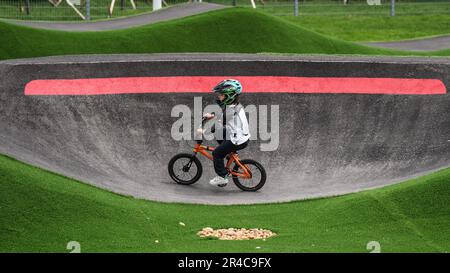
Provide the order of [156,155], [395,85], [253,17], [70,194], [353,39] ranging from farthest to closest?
[353,39] → [253,17] → [395,85] → [156,155] → [70,194]

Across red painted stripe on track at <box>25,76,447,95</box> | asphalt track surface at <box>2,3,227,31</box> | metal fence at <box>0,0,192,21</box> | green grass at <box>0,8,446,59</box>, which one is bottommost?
red painted stripe on track at <box>25,76,447,95</box>

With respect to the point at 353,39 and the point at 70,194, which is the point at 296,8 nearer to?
the point at 353,39

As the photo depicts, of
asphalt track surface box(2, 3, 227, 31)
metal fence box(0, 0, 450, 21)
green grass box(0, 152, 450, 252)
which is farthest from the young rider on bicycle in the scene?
metal fence box(0, 0, 450, 21)

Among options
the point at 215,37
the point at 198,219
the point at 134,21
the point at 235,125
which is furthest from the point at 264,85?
the point at 134,21

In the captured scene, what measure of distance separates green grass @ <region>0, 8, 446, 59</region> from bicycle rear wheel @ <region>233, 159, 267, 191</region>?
9.94m

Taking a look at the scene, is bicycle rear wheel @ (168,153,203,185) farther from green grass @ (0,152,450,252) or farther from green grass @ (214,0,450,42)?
green grass @ (214,0,450,42)

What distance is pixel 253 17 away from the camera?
87.4 ft

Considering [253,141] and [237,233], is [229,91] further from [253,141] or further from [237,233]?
[237,233]

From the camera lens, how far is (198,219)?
14039mm

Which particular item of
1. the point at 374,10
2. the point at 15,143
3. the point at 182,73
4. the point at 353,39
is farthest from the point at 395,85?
the point at 374,10

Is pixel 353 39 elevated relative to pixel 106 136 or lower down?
elevated

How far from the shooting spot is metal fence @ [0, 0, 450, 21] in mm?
32162

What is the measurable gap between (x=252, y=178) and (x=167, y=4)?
22.3 metres

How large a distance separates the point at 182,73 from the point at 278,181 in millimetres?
4846
